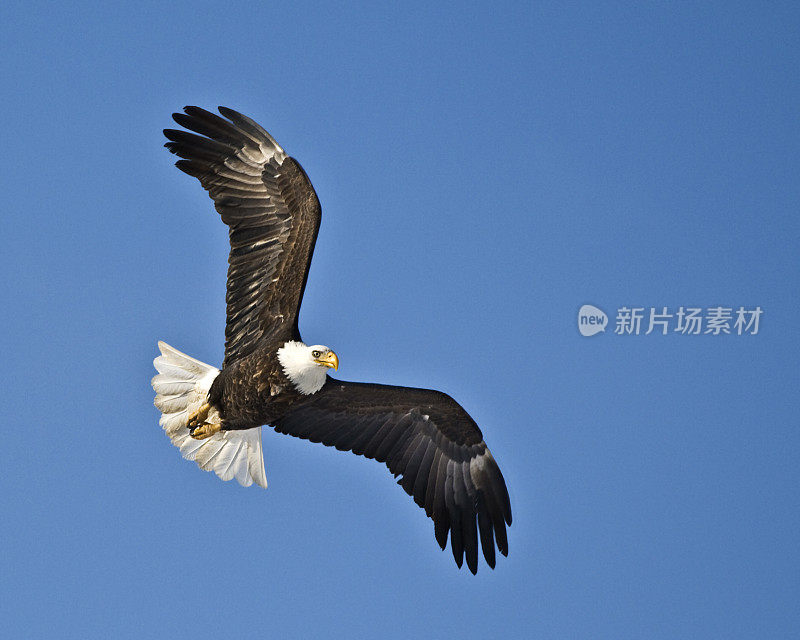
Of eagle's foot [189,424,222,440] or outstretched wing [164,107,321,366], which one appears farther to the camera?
eagle's foot [189,424,222,440]

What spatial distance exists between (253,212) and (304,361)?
4.33ft

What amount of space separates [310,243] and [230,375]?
1.26 m

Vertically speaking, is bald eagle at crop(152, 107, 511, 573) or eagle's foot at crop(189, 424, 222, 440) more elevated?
bald eagle at crop(152, 107, 511, 573)

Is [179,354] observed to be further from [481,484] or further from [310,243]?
[481,484]

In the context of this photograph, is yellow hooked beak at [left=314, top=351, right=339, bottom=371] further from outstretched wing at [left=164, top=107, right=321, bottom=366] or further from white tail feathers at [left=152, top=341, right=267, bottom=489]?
white tail feathers at [left=152, top=341, right=267, bottom=489]

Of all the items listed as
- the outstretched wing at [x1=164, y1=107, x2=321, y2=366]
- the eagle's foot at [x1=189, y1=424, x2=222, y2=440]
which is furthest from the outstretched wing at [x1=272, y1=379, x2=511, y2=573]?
the outstretched wing at [x1=164, y1=107, x2=321, y2=366]

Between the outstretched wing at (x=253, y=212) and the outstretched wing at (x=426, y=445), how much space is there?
2.99 feet

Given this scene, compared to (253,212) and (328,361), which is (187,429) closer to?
(328,361)

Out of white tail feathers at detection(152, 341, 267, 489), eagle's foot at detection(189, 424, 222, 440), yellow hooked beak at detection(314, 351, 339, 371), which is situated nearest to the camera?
yellow hooked beak at detection(314, 351, 339, 371)

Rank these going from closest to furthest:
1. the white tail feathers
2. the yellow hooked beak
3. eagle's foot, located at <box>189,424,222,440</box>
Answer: the yellow hooked beak < eagle's foot, located at <box>189,424,222,440</box> < the white tail feathers

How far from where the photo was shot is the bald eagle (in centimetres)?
945

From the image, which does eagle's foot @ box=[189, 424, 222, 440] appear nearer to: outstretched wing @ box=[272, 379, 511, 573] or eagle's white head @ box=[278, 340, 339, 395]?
outstretched wing @ box=[272, 379, 511, 573]

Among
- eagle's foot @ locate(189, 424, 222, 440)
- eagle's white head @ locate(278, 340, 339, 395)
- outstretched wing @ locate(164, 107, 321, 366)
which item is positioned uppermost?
outstretched wing @ locate(164, 107, 321, 366)

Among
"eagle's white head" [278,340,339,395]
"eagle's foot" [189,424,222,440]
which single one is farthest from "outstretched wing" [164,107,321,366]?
"eagle's foot" [189,424,222,440]
